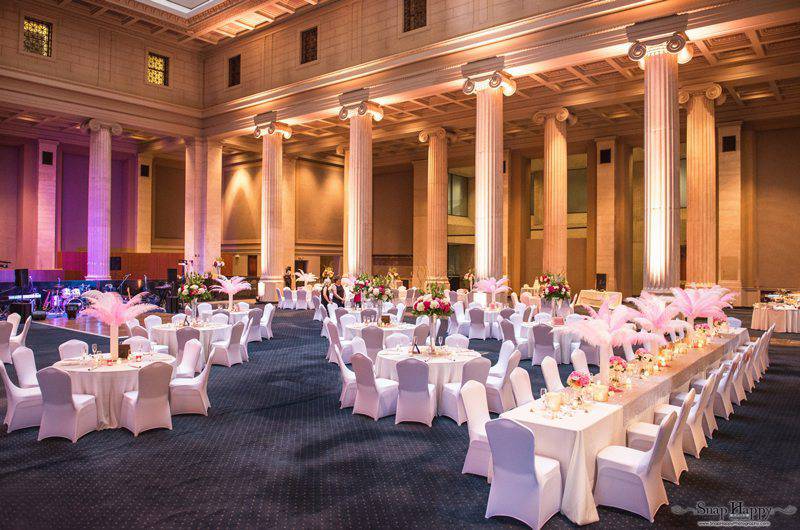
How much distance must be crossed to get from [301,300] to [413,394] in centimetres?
1473

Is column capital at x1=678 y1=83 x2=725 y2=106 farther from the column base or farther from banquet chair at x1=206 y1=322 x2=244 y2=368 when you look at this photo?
the column base

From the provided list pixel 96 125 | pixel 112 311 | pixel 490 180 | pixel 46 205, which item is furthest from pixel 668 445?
pixel 46 205

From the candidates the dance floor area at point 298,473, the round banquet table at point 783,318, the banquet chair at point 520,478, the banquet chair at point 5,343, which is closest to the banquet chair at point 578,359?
the dance floor area at point 298,473

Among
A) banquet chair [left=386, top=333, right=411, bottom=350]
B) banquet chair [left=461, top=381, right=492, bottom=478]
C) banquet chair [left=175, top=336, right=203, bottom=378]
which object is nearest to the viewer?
banquet chair [left=461, top=381, right=492, bottom=478]

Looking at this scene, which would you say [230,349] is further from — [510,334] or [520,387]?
[520,387]

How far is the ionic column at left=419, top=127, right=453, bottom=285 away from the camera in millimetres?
22156

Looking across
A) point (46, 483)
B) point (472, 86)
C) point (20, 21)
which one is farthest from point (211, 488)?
point (20, 21)

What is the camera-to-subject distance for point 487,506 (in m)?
4.34

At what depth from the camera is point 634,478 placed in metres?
4.29

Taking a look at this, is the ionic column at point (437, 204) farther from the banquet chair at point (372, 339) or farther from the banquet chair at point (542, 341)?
the banquet chair at point (372, 339)

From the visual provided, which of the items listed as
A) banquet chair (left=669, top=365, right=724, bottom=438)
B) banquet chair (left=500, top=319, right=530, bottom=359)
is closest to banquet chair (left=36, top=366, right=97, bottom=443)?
banquet chair (left=669, top=365, right=724, bottom=438)

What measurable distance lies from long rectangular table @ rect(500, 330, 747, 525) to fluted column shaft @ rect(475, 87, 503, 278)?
1069 centimetres

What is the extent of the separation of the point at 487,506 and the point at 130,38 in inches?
961

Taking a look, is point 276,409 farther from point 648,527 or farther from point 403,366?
point 648,527
